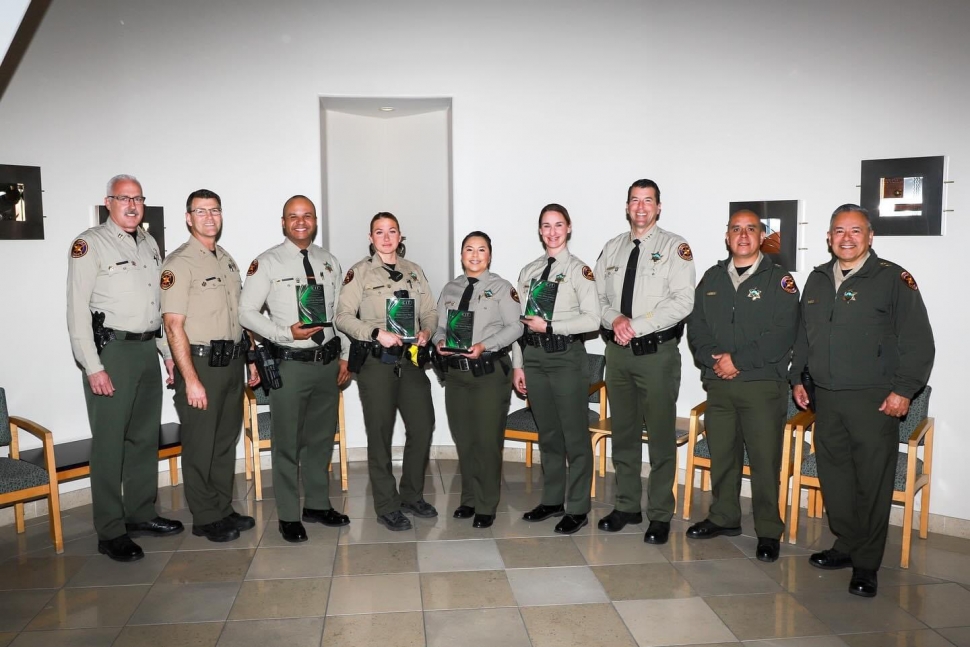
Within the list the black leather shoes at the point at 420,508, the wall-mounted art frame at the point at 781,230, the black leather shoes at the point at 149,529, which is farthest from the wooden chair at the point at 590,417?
the black leather shoes at the point at 149,529

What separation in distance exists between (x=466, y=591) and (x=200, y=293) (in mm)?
2080

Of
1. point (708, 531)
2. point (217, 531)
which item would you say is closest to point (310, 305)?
point (217, 531)

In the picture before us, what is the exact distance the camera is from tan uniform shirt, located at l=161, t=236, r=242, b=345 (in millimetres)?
3982

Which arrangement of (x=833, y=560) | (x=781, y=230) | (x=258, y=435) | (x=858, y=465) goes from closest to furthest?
(x=858, y=465) < (x=833, y=560) < (x=781, y=230) < (x=258, y=435)

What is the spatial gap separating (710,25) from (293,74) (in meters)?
2.95

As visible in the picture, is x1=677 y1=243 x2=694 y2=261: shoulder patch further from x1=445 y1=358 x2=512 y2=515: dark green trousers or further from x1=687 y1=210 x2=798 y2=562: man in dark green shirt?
x1=445 y1=358 x2=512 y2=515: dark green trousers

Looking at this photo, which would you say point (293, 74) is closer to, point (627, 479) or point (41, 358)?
point (41, 358)

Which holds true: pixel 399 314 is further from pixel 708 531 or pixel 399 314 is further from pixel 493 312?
pixel 708 531

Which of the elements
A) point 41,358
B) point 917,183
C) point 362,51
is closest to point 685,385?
point 917,183

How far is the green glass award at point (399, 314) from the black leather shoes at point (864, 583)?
2544mm

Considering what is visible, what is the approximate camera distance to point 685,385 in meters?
5.38

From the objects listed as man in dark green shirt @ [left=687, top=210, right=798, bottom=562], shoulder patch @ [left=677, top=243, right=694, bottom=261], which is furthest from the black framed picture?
man in dark green shirt @ [left=687, top=210, right=798, bottom=562]

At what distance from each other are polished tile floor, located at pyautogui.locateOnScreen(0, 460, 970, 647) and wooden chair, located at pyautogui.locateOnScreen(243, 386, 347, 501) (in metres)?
0.58

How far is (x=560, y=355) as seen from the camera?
4.27 metres
